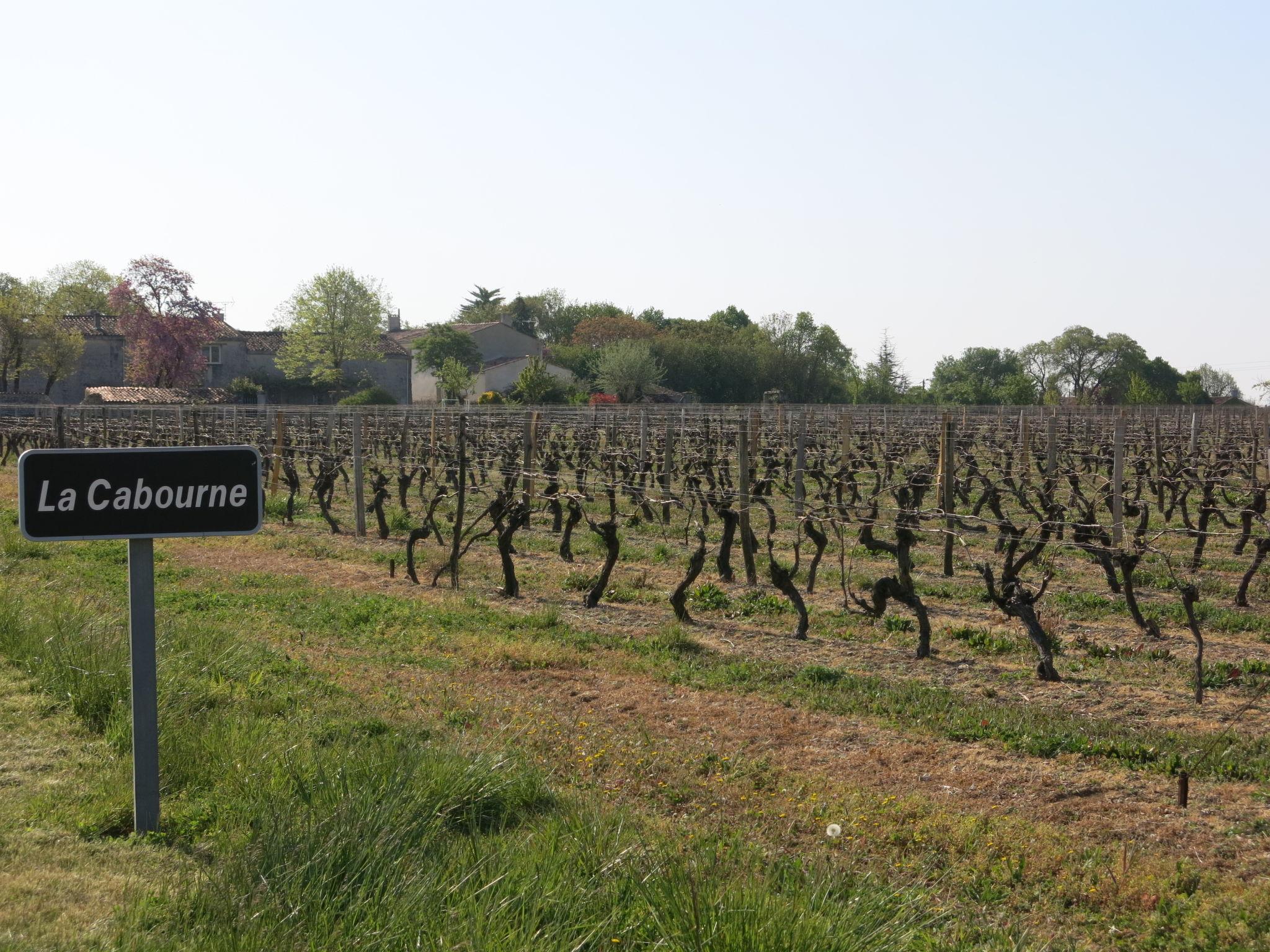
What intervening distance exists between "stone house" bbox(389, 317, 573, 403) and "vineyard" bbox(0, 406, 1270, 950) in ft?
165

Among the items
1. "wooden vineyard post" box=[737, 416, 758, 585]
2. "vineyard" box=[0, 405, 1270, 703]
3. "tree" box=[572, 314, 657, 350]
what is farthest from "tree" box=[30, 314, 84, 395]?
"wooden vineyard post" box=[737, 416, 758, 585]

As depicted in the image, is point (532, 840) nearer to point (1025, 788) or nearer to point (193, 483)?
point (193, 483)

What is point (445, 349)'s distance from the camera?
70.8 m

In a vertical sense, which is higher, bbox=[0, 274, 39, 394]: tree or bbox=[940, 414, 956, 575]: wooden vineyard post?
bbox=[0, 274, 39, 394]: tree

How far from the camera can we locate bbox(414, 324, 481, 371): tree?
70375 mm

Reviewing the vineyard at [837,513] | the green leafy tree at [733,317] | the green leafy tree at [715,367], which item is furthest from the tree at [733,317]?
the vineyard at [837,513]

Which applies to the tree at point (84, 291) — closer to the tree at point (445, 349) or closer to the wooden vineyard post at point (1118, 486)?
the tree at point (445, 349)

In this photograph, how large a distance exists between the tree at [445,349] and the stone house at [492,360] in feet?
2.40

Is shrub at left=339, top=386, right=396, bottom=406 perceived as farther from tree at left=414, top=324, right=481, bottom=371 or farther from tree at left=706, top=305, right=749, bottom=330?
tree at left=706, top=305, right=749, bottom=330

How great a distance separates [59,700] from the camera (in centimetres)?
604

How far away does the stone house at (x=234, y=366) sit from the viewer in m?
64.6

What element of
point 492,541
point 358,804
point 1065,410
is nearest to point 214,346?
point 1065,410

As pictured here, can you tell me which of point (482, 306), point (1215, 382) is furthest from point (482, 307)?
point (1215, 382)

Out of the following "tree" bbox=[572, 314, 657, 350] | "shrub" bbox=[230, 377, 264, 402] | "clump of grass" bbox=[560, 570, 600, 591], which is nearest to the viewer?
"clump of grass" bbox=[560, 570, 600, 591]
